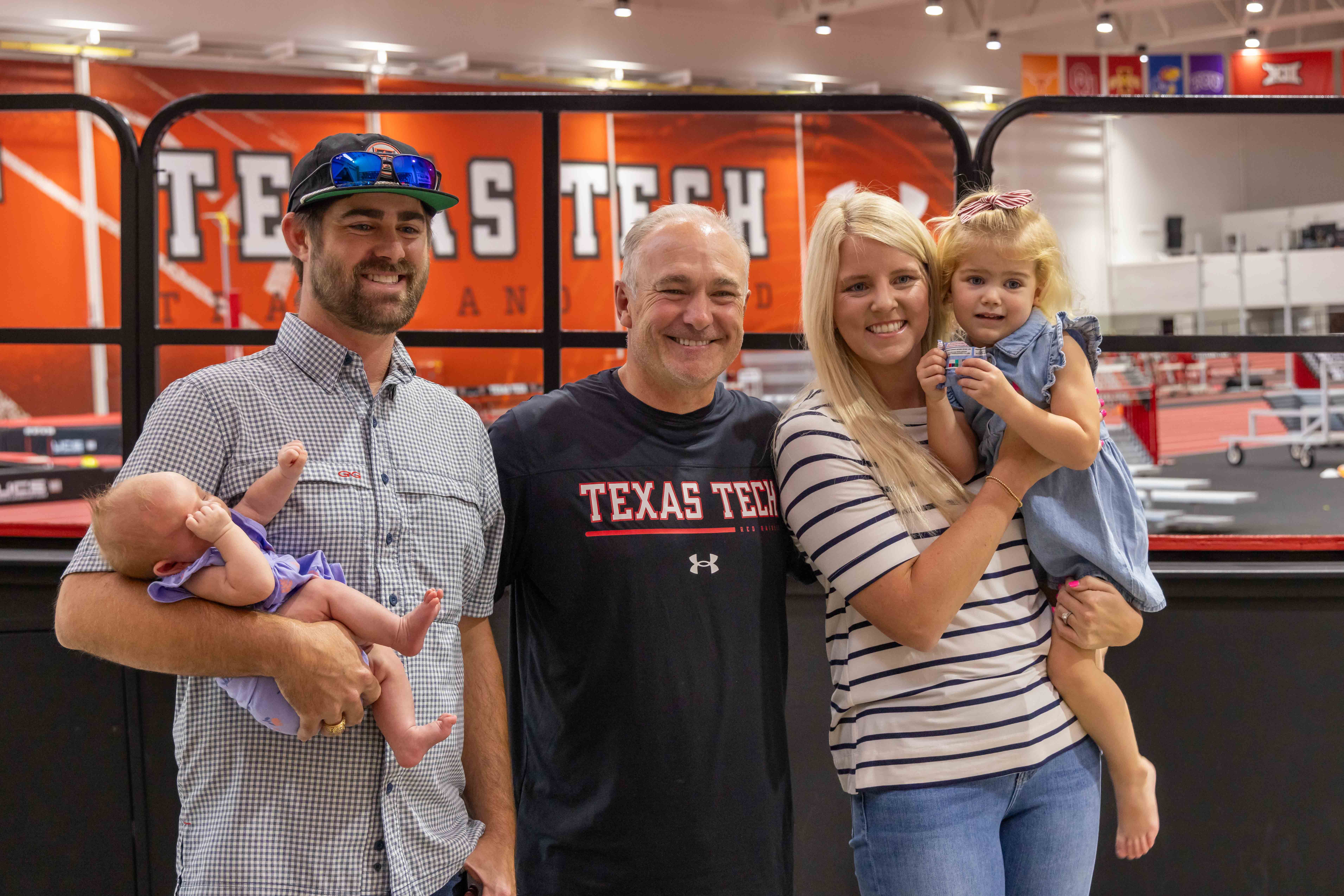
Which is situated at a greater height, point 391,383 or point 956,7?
point 956,7

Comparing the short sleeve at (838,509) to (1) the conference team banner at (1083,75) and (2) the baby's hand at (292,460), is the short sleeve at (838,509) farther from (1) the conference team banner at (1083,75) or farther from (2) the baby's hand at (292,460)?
(1) the conference team banner at (1083,75)

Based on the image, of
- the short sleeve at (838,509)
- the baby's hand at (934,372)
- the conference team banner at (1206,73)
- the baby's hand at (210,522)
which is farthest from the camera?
the conference team banner at (1206,73)

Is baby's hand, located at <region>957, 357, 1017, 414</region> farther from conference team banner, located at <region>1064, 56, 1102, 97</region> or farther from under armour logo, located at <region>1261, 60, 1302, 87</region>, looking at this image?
under armour logo, located at <region>1261, 60, 1302, 87</region>

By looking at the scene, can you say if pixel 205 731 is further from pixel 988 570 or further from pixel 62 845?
pixel 62 845

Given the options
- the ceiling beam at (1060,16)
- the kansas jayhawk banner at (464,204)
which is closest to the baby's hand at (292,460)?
the kansas jayhawk banner at (464,204)

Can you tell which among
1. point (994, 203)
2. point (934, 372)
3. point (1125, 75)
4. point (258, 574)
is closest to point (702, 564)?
point (934, 372)

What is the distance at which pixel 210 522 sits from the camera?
133 cm

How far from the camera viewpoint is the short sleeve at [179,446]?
56.6 inches

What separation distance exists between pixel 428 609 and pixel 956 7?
1372cm

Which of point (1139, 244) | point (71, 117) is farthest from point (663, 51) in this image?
point (1139, 244)

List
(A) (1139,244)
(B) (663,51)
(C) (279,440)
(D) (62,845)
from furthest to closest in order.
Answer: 1. (A) (1139,244)
2. (B) (663,51)
3. (D) (62,845)
4. (C) (279,440)

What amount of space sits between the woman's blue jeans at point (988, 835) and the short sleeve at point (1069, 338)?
0.60m

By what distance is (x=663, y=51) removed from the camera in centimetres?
1138

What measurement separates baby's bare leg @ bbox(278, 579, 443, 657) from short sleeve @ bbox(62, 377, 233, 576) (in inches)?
9.1
